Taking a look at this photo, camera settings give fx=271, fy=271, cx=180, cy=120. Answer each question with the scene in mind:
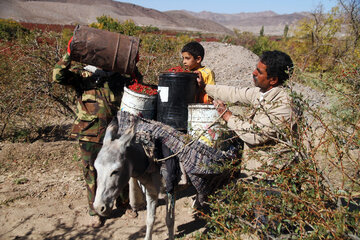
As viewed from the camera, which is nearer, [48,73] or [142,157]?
[142,157]

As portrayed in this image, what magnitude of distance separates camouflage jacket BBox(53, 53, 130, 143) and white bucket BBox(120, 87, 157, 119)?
0.49m

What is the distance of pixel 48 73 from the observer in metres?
5.85

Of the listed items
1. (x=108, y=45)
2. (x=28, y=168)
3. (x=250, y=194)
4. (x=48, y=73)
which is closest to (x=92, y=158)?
(x=108, y=45)

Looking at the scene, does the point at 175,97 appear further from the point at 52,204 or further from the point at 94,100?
the point at 52,204

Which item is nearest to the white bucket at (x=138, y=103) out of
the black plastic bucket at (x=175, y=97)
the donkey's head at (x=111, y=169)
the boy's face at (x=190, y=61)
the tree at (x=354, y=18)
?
the black plastic bucket at (x=175, y=97)

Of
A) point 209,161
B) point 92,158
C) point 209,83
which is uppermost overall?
point 209,83

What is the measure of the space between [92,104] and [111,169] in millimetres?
1592

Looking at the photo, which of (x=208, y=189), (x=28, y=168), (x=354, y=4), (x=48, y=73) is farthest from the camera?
(x=354, y=4)

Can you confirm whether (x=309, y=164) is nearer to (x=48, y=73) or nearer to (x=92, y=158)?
(x=92, y=158)

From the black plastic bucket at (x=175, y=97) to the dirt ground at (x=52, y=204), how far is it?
1445 mm

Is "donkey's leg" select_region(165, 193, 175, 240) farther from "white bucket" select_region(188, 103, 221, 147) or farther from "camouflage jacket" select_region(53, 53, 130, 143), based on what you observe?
"camouflage jacket" select_region(53, 53, 130, 143)

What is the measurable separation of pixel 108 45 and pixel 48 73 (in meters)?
3.59

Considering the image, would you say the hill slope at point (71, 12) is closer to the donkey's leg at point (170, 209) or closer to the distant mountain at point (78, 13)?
the distant mountain at point (78, 13)

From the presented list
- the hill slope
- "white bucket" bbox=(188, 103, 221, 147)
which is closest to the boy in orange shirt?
"white bucket" bbox=(188, 103, 221, 147)
